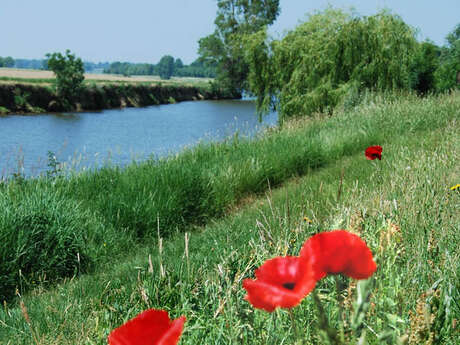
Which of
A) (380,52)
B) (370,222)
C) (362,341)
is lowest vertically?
(370,222)

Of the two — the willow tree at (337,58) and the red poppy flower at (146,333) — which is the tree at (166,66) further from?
the red poppy flower at (146,333)

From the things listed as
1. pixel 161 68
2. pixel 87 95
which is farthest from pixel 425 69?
pixel 161 68

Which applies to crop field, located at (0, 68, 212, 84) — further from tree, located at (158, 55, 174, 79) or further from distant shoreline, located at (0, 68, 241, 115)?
tree, located at (158, 55, 174, 79)

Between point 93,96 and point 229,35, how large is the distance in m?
18.2

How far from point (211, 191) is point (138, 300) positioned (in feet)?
10.9

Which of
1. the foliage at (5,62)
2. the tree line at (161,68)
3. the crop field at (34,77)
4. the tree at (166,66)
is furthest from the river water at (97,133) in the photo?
the tree at (166,66)

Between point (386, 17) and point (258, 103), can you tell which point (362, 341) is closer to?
point (386, 17)

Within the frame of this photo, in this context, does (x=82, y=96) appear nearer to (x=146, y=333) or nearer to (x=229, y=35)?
(x=229, y=35)

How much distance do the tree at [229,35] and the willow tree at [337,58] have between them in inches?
1191

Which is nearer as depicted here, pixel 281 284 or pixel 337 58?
pixel 281 284

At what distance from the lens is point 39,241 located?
154 inches

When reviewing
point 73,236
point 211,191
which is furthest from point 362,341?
point 211,191

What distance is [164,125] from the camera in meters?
23.1

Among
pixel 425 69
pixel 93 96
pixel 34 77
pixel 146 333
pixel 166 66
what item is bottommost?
pixel 93 96
